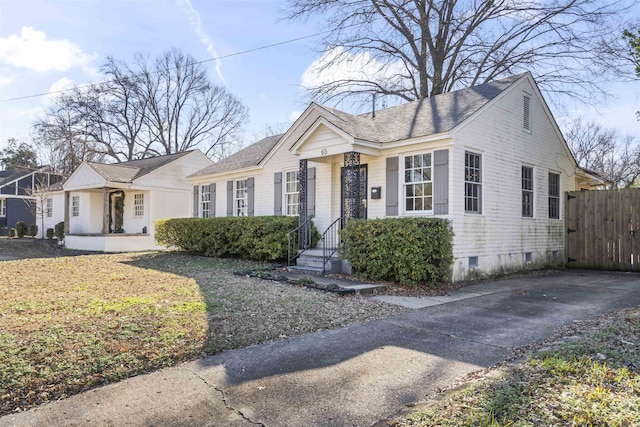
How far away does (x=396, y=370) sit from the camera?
13.1 feet

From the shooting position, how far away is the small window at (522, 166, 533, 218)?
12.1 meters

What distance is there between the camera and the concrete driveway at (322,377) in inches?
121

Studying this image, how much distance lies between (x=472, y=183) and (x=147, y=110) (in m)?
32.8

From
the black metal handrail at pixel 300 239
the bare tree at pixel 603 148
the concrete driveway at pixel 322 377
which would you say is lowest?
the concrete driveway at pixel 322 377

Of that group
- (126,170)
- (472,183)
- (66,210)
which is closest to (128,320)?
(472,183)

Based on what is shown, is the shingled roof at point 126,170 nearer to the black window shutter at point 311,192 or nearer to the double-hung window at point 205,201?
the double-hung window at point 205,201

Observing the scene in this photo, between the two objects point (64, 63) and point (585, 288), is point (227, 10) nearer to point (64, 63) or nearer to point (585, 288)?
point (64, 63)

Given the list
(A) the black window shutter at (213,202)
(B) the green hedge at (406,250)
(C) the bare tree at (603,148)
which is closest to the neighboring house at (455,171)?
(B) the green hedge at (406,250)

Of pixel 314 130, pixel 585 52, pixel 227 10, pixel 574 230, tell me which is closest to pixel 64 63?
pixel 227 10

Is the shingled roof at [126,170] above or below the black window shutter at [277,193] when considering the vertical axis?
above

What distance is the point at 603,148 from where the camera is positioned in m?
28.5

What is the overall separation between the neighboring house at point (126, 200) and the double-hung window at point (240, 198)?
5.99m

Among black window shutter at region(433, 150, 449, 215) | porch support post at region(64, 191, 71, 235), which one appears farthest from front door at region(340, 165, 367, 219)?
porch support post at region(64, 191, 71, 235)

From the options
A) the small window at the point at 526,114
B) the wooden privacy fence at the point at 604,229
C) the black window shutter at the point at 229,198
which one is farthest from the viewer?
the black window shutter at the point at 229,198
